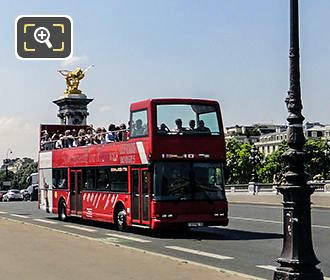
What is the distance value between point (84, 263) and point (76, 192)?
13.3 meters

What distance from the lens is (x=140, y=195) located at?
20203mm

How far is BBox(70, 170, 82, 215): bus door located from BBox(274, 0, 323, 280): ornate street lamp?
16.4 meters

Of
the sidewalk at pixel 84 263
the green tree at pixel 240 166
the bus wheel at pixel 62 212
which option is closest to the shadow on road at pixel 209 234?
the sidewalk at pixel 84 263

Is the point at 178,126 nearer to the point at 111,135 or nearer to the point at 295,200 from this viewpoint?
the point at 111,135

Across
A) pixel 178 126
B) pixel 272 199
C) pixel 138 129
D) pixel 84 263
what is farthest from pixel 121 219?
pixel 272 199

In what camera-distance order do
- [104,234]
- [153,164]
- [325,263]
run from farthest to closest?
[104,234], [153,164], [325,263]

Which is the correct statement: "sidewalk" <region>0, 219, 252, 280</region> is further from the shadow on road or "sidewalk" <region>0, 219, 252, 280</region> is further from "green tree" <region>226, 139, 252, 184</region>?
"green tree" <region>226, 139, 252, 184</region>

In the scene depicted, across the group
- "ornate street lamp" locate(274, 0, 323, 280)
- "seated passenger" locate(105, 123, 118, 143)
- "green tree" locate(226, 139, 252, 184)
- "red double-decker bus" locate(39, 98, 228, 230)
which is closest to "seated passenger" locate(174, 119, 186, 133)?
"red double-decker bus" locate(39, 98, 228, 230)

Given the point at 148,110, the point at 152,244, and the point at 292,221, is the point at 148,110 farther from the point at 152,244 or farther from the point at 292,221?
the point at 292,221

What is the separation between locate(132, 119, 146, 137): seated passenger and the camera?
20141mm

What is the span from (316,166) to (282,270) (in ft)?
409

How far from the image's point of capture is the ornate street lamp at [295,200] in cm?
936

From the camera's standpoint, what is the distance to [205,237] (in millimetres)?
20219

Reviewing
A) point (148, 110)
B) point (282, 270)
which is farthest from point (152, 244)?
point (282, 270)
